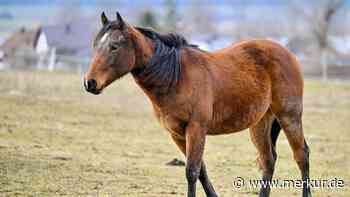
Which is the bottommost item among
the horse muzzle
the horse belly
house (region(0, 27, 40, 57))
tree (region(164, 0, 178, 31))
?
house (region(0, 27, 40, 57))

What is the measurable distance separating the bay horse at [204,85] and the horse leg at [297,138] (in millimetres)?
12

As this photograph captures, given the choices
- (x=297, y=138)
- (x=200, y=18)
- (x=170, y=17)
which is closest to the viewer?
(x=297, y=138)

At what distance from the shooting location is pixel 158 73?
782cm

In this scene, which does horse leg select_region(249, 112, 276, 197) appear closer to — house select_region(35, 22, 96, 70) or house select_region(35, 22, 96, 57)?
house select_region(35, 22, 96, 70)

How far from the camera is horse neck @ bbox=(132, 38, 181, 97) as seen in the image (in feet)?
25.6

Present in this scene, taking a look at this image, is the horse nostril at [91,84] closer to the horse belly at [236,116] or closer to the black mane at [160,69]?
the black mane at [160,69]

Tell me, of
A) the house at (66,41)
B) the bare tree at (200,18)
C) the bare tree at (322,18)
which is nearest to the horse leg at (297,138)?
the house at (66,41)

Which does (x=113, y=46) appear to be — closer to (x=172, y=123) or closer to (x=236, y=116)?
(x=172, y=123)

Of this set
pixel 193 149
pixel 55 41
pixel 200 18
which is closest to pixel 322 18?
pixel 55 41

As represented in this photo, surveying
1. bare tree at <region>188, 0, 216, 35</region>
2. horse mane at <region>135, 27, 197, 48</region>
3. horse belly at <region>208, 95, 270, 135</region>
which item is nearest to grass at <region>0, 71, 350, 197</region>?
horse belly at <region>208, 95, 270, 135</region>

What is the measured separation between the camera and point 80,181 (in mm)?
9734

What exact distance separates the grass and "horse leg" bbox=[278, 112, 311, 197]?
1.89ft

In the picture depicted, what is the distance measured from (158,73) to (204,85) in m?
0.57

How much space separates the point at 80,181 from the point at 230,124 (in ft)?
7.71
